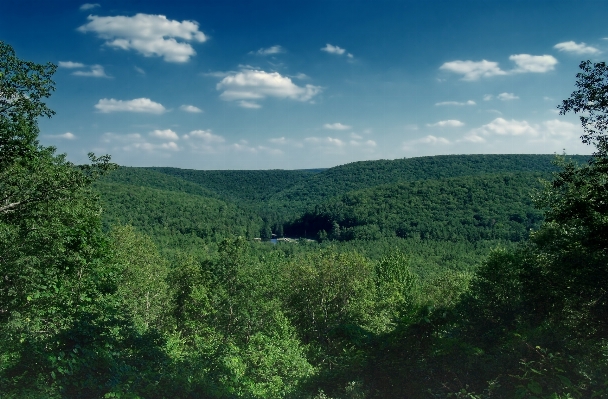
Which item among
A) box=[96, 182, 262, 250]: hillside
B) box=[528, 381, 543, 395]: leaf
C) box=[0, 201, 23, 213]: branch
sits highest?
box=[0, 201, 23, 213]: branch

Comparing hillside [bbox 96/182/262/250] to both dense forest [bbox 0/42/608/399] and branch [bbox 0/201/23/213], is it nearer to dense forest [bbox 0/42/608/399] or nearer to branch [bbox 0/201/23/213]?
dense forest [bbox 0/42/608/399]

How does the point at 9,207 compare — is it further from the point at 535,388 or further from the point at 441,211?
the point at 441,211

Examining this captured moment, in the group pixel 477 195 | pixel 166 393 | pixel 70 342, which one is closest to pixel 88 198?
pixel 70 342

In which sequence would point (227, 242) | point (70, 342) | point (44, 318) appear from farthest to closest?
1. point (227, 242)
2. point (44, 318)
3. point (70, 342)

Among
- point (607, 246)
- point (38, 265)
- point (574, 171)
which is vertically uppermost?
point (574, 171)

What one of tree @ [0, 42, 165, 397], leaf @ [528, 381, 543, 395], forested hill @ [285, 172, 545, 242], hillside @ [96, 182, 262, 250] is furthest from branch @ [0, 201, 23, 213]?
forested hill @ [285, 172, 545, 242]

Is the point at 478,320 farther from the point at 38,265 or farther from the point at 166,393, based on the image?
the point at 38,265

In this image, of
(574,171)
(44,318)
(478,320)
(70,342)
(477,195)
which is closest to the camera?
(574,171)

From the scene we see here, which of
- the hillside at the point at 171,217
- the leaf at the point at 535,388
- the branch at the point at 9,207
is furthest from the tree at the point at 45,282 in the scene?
the hillside at the point at 171,217

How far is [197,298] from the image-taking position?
1900cm

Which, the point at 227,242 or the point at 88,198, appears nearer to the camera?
the point at 88,198

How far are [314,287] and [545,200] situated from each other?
1271 cm

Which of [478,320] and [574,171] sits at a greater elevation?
[574,171]

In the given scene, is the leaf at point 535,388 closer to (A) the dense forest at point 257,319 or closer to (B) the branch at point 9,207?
(A) the dense forest at point 257,319
